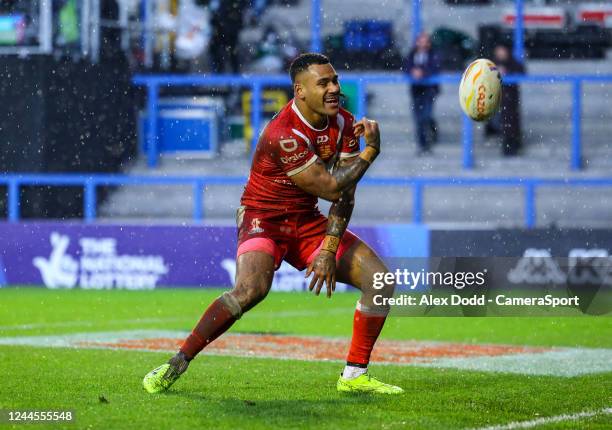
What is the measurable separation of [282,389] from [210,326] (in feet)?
2.52

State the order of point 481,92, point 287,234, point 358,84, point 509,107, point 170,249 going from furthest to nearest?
point 509,107, point 358,84, point 170,249, point 481,92, point 287,234

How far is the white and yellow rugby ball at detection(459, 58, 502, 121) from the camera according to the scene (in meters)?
9.02

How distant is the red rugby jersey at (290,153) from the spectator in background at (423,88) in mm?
12358

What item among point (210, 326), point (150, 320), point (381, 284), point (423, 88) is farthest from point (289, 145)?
point (423, 88)

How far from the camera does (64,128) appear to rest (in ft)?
68.0

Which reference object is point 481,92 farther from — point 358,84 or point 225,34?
point 225,34

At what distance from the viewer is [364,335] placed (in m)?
8.27

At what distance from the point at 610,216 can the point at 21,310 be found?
1010 centimetres

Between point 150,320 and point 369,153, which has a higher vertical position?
point 369,153

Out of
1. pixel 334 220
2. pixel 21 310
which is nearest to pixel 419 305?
pixel 334 220

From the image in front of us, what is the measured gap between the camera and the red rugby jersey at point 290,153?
802 cm

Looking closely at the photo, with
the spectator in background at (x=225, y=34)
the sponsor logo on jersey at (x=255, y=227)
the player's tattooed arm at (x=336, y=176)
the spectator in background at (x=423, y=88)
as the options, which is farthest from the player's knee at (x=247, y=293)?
the spectator in background at (x=225, y=34)

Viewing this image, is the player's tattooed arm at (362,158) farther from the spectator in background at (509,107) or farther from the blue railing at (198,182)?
the spectator in background at (509,107)

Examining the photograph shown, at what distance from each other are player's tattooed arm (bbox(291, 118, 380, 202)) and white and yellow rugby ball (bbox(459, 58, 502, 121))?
131cm
